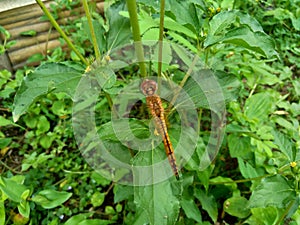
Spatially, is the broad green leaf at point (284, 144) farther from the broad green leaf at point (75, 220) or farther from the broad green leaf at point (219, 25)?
the broad green leaf at point (75, 220)

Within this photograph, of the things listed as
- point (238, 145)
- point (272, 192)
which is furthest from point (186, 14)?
point (238, 145)

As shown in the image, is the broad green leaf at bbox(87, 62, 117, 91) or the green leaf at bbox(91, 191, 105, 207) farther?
the green leaf at bbox(91, 191, 105, 207)

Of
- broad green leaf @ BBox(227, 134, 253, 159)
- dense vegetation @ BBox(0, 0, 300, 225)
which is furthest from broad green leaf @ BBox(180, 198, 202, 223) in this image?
broad green leaf @ BBox(227, 134, 253, 159)

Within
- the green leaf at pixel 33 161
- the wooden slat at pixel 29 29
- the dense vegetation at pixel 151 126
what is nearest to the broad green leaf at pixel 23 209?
the dense vegetation at pixel 151 126

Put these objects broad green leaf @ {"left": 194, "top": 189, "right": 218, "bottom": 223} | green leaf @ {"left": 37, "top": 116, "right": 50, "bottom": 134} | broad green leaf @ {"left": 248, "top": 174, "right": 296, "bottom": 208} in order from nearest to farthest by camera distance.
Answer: broad green leaf @ {"left": 248, "top": 174, "right": 296, "bottom": 208}, broad green leaf @ {"left": 194, "top": 189, "right": 218, "bottom": 223}, green leaf @ {"left": 37, "top": 116, "right": 50, "bottom": 134}

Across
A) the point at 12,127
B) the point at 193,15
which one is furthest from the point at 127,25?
the point at 12,127

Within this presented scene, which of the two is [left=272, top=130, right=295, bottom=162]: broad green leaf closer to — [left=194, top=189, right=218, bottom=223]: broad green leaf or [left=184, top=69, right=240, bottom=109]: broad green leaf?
[left=184, top=69, right=240, bottom=109]: broad green leaf
